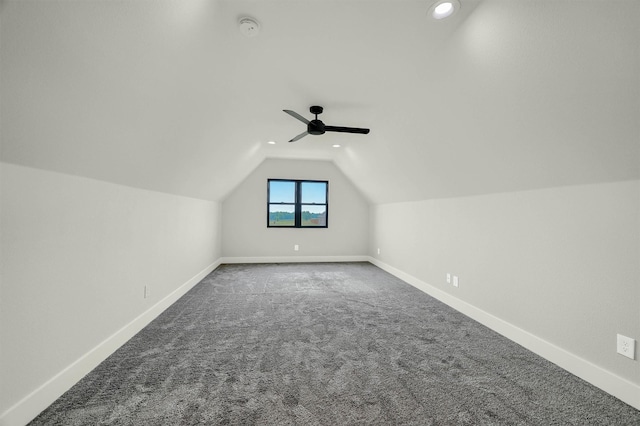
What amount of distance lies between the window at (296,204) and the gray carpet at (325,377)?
3316 millimetres

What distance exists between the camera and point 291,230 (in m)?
6.37

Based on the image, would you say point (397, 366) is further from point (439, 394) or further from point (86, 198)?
point (86, 198)

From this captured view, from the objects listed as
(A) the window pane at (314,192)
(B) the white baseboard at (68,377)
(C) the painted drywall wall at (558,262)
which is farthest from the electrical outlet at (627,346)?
(A) the window pane at (314,192)

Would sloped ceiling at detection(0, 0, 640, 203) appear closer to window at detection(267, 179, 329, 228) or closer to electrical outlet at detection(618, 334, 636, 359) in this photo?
electrical outlet at detection(618, 334, 636, 359)

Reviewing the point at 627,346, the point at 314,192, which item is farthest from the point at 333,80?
the point at 314,192

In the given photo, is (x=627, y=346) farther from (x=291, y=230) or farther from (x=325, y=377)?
(x=291, y=230)

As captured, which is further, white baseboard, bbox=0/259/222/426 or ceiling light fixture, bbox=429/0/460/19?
ceiling light fixture, bbox=429/0/460/19

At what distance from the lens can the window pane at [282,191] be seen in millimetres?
6352

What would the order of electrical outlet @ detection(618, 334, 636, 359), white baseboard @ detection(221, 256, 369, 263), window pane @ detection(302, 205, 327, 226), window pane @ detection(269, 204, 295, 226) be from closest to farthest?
electrical outlet @ detection(618, 334, 636, 359), white baseboard @ detection(221, 256, 369, 263), window pane @ detection(269, 204, 295, 226), window pane @ detection(302, 205, 327, 226)

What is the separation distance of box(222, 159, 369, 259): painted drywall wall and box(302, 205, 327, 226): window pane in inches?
6.0

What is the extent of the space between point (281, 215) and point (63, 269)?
15.5 ft

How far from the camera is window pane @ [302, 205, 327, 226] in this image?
254 inches

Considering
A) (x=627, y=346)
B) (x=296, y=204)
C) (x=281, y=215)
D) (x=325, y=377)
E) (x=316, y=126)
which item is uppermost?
(x=316, y=126)

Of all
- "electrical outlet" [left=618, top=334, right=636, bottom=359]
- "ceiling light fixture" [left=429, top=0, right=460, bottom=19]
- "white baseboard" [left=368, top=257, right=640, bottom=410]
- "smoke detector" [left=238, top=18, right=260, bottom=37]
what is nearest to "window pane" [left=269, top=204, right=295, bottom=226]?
"white baseboard" [left=368, top=257, right=640, bottom=410]
